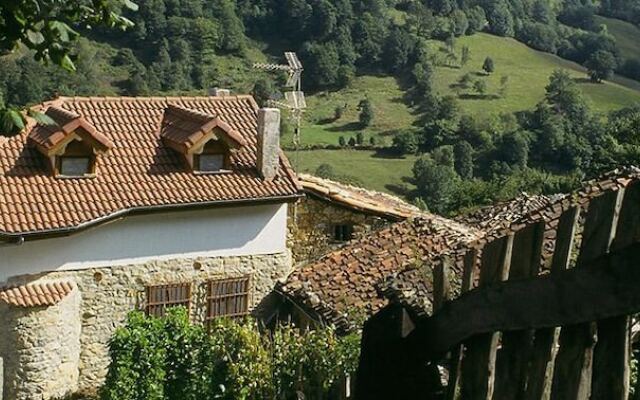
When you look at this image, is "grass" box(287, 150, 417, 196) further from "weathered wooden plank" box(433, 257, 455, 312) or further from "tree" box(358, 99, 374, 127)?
"weathered wooden plank" box(433, 257, 455, 312)

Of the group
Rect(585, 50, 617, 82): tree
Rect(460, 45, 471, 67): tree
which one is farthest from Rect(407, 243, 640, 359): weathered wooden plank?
Rect(585, 50, 617, 82): tree

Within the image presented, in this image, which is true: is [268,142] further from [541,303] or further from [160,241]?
[541,303]

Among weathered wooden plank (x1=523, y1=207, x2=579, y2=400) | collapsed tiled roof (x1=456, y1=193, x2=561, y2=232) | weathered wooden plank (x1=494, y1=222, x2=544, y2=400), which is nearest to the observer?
weathered wooden plank (x1=523, y1=207, x2=579, y2=400)

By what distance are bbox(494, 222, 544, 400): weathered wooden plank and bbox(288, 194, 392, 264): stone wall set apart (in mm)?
15963

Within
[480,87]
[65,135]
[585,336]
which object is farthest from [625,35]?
[585,336]

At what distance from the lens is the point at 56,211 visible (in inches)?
621

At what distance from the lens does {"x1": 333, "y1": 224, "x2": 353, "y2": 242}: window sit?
19.4m

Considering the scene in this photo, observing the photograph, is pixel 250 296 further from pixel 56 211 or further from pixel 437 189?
pixel 437 189

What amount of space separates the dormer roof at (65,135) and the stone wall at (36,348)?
8.35 ft

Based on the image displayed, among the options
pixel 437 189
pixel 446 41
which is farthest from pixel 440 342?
pixel 446 41

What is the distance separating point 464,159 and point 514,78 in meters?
33.4

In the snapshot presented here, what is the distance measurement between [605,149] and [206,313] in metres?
23.7

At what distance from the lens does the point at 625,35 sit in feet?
393

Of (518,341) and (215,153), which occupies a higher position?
(518,341)
